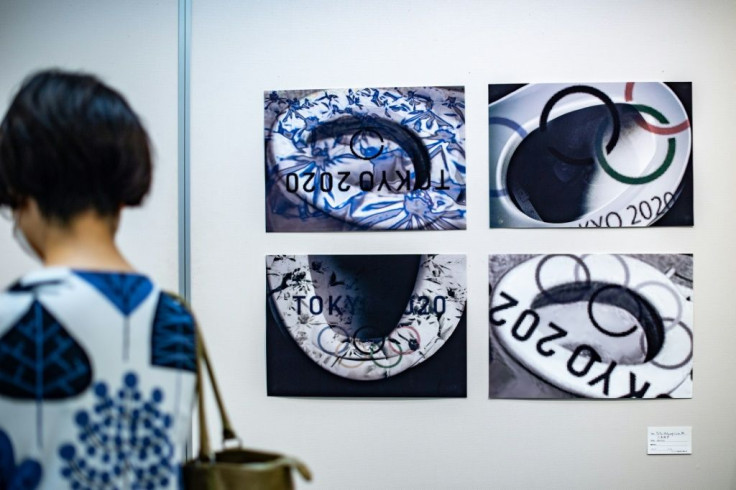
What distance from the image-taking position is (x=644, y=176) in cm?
204

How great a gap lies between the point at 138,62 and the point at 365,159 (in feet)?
2.65

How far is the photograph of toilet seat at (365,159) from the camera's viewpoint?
2.05 meters

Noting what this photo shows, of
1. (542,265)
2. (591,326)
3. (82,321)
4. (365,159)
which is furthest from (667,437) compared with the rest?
(82,321)

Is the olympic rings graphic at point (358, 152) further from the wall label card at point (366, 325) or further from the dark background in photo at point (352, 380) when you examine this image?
the dark background in photo at point (352, 380)

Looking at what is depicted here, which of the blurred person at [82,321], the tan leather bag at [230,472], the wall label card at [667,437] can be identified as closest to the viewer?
the blurred person at [82,321]

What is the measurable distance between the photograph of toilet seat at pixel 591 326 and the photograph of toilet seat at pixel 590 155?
143mm

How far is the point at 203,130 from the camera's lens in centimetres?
210

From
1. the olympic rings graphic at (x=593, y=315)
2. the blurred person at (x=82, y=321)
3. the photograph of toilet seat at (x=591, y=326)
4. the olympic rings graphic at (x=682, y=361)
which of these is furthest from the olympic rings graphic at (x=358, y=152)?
the blurred person at (x=82, y=321)

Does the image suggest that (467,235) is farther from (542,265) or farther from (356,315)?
(356,315)

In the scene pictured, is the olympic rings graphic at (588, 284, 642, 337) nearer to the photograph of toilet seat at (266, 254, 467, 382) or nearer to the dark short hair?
the photograph of toilet seat at (266, 254, 467, 382)

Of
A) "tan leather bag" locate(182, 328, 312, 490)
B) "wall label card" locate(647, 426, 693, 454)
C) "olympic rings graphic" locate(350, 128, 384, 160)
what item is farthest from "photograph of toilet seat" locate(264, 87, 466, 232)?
"tan leather bag" locate(182, 328, 312, 490)

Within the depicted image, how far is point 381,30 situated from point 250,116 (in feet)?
1.66

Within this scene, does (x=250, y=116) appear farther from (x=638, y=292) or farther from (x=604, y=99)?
(x=638, y=292)

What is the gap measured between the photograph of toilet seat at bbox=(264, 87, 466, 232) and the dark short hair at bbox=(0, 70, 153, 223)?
1201mm
